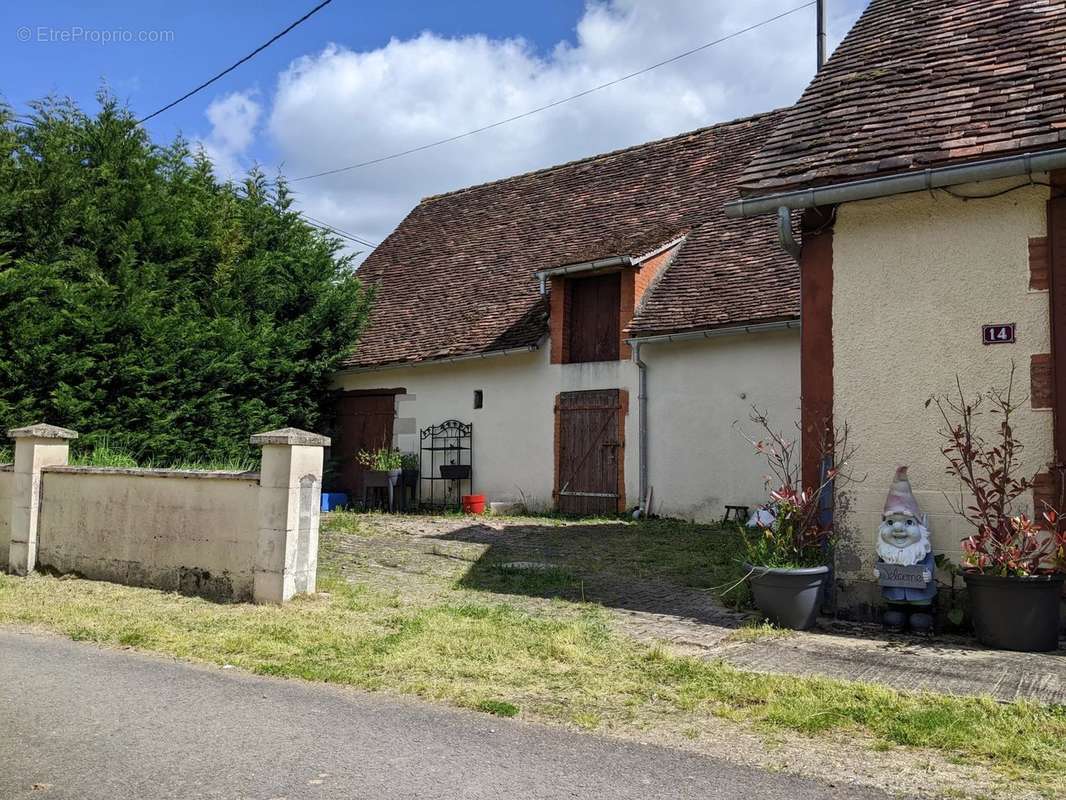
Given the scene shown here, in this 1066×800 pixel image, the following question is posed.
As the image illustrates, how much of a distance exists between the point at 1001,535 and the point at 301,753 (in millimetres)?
4904

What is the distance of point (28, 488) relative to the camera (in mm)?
9438

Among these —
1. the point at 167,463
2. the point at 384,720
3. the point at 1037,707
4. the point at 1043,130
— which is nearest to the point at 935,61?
the point at 1043,130

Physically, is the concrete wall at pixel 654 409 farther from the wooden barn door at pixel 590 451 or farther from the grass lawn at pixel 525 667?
the grass lawn at pixel 525 667

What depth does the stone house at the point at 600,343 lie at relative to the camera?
13.1 m

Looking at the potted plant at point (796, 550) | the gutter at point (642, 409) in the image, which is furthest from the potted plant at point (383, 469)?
the potted plant at point (796, 550)

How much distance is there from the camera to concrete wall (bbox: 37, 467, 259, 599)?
7.93 metres

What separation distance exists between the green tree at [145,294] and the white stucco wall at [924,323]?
10.1 metres

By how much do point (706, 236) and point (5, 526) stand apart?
10.8 m

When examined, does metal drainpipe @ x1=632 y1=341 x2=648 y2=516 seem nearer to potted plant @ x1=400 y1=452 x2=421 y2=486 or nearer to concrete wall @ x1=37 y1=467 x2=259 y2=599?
potted plant @ x1=400 y1=452 x2=421 y2=486

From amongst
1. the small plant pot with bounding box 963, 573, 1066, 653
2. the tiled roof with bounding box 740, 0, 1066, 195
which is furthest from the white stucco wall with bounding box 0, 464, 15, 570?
the small plant pot with bounding box 963, 573, 1066, 653

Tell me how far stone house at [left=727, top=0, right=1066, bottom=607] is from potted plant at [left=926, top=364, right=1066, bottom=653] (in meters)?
0.11

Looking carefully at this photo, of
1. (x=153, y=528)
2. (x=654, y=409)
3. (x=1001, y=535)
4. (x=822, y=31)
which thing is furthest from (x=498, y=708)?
(x=822, y=31)

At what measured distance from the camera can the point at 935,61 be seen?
818cm

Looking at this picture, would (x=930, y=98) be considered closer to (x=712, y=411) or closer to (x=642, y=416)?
(x=712, y=411)
